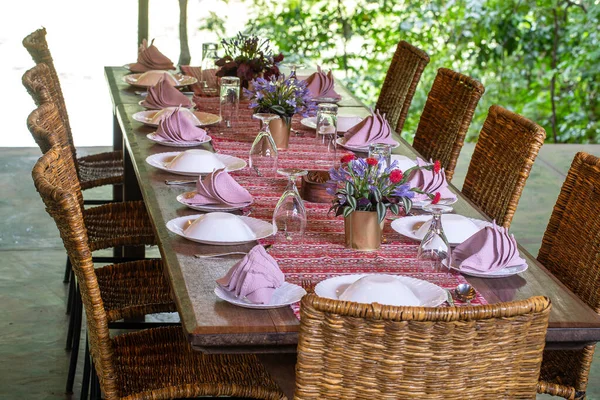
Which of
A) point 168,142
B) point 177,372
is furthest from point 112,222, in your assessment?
point 177,372

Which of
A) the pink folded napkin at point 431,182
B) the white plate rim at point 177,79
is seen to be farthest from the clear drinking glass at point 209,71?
the pink folded napkin at point 431,182

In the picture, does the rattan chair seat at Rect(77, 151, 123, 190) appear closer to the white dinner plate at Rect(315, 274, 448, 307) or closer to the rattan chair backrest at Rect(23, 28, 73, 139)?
the rattan chair backrest at Rect(23, 28, 73, 139)

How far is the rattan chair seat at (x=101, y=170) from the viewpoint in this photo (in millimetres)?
4004

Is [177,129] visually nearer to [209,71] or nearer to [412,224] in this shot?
[209,71]

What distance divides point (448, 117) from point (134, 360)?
172 cm

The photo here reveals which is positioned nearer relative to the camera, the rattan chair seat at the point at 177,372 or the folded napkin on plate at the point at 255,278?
the folded napkin on plate at the point at 255,278

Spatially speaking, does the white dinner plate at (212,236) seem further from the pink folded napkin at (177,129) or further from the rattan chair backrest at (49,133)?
the pink folded napkin at (177,129)

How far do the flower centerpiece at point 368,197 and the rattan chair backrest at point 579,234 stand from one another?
1.48 feet

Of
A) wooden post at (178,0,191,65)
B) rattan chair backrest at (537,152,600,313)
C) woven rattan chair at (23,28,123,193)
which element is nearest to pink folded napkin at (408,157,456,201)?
rattan chair backrest at (537,152,600,313)

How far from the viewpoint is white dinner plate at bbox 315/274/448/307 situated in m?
1.93

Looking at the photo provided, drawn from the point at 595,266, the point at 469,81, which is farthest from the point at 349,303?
the point at 469,81

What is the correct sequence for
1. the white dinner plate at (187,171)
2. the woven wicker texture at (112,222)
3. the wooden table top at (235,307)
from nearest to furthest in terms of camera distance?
the wooden table top at (235,307)
the white dinner plate at (187,171)
the woven wicker texture at (112,222)

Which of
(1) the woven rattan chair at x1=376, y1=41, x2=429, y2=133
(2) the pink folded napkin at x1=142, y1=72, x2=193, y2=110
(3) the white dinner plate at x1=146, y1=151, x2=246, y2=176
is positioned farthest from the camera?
(1) the woven rattan chair at x1=376, y1=41, x2=429, y2=133

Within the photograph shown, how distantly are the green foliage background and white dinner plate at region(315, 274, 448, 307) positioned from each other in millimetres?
4991
